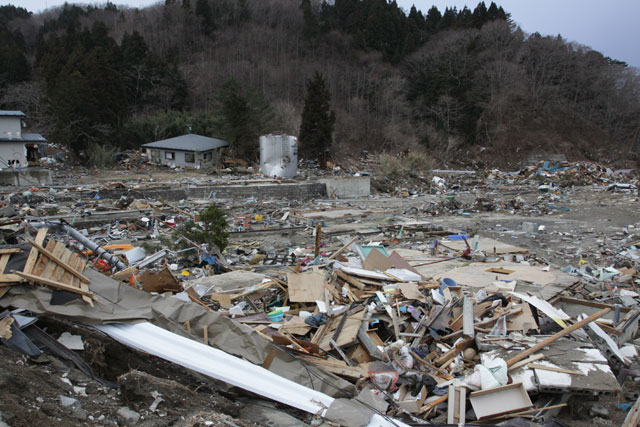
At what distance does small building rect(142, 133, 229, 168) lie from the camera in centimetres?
2639

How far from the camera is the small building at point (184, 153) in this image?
2639 centimetres

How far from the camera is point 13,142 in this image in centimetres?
2186

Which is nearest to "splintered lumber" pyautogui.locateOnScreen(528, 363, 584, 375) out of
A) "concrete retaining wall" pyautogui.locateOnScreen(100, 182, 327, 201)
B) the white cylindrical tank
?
"concrete retaining wall" pyautogui.locateOnScreen(100, 182, 327, 201)

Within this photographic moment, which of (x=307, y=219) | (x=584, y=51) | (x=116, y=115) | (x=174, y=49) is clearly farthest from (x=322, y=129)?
(x=584, y=51)

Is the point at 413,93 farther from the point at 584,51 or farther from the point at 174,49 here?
the point at 174,49

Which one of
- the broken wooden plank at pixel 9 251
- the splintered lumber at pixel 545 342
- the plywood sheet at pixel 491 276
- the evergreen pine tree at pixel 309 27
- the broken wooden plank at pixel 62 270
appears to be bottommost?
the plywood sheet at pixel 491 276

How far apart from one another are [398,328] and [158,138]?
1117 inches

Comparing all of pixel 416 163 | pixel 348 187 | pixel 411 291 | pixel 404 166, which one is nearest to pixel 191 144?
pixel 348 187

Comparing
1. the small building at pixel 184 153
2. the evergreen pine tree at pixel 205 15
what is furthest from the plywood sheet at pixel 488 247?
the evergreen pine tree at pixel 205 15

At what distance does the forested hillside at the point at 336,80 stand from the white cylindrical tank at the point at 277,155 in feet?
15.7

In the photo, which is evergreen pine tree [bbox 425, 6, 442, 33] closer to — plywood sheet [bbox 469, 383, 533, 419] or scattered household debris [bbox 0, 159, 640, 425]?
scattered household debris [bbox 0, 159, 640, 425]

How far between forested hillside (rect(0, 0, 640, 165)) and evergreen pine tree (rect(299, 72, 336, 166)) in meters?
3.00

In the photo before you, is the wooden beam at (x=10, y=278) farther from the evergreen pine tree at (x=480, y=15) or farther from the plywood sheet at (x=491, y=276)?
the evergreen pine tree at (x=480, y=15)

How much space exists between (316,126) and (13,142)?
638 inches
